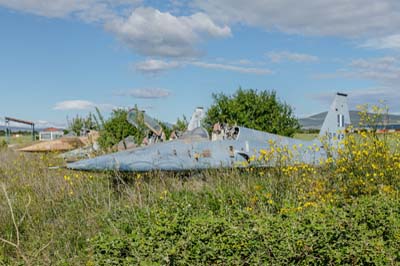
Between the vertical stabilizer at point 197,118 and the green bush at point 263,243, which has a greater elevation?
the vertical stabilizer at point 197,118

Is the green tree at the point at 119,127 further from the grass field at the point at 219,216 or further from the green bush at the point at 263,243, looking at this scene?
the green bush at the point at 263,243

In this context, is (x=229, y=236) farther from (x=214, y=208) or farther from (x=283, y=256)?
(x=214, y=208)

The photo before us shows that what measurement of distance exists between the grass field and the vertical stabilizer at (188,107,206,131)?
366 cm

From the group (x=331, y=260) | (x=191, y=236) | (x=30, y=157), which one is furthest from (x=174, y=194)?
(x=30, y=157)

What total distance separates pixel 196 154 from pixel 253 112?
4607 mm

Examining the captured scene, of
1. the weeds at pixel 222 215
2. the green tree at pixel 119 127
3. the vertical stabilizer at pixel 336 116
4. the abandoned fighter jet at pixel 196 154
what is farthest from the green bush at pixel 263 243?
the green tree at pixel 119 127

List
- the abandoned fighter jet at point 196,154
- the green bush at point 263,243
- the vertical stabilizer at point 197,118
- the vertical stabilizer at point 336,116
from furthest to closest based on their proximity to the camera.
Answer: the vertical stabilizer at point 197,118
the vertical stabilizer at point 336,116
the abandoned fighter jet at point 196,154
the green bush at point 263,243

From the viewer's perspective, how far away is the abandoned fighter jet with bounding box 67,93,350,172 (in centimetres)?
670

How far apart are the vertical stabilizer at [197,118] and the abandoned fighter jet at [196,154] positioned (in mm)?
2579

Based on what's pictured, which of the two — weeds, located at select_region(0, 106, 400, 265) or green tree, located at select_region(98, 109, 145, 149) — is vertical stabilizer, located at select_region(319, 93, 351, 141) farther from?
green tree, located at select_region(98, 109, 145, 149)

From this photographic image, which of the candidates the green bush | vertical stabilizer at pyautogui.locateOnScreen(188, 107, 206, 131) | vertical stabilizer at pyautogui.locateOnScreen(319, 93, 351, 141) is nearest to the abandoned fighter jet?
vertical stabilizer at pyautogui.locateOnScreen(319, 93, 351, 141)

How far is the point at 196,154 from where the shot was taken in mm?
7270

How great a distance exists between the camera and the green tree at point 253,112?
1151 cm

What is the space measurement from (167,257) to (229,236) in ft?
1.66
